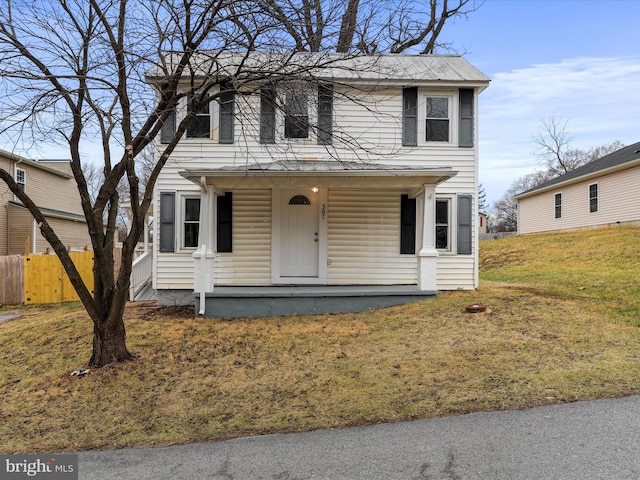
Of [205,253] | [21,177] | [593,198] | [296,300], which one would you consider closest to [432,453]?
[296,300]

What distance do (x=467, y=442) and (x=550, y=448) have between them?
23.0 inches

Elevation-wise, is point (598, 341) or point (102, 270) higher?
point (102, 270)

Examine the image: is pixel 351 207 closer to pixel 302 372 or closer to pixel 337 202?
pixel 337 202

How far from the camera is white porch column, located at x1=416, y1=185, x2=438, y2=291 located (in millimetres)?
8305

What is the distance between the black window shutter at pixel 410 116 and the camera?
30.8ft

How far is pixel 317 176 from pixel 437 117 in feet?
11.3

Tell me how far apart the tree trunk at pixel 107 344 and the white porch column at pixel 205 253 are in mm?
2491

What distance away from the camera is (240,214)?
9.25 metres

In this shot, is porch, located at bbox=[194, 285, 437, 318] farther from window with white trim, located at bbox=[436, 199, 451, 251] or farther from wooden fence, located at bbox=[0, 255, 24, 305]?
wooden fence, located at bbox=[0, 255, 24, 305]

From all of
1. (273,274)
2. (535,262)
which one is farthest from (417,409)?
(535,262)

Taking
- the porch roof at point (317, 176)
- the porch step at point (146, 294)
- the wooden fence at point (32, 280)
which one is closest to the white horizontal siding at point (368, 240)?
the porch roof at point (317, 176)

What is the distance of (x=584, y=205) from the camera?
19.5 meters

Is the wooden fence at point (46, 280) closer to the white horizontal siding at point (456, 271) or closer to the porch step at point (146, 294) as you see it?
the porch step at point (146, 294)

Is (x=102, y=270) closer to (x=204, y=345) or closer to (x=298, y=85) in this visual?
(x=204, y=345)
